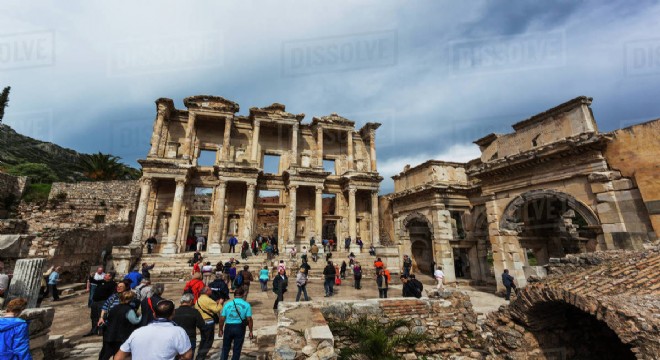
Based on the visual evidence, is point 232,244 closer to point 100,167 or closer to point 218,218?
point 218,218

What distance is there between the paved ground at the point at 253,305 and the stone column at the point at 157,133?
11.5 metres

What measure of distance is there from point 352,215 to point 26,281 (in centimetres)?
1811

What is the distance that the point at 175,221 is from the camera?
1853 cm

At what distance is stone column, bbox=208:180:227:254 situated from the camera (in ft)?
60.6

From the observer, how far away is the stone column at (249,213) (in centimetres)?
1923

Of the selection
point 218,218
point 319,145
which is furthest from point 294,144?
point 218,218

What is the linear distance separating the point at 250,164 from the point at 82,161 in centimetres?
2261

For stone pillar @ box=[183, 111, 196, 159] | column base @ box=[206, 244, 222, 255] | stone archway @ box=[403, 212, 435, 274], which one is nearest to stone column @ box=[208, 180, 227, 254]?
column base @ box=[206, 244, 222, 255]

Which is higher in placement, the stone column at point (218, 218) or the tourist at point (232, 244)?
the stone column at point (218, 218)

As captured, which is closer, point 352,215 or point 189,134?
point 189,134

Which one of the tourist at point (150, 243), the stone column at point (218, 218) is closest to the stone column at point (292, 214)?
the stone column at point (218, 218)

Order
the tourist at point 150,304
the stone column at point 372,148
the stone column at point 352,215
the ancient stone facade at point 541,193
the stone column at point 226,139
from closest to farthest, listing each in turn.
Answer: the tourist at point 150,304, the ancient stone facade at point 541,193, the stone column at point 226,139, the stone column at point 352,215, the stone column at point 372,148

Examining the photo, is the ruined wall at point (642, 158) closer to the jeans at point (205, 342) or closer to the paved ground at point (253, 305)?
the paved ground at point (253, 305)

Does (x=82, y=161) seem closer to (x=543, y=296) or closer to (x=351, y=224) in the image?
(x=351, y=224)
